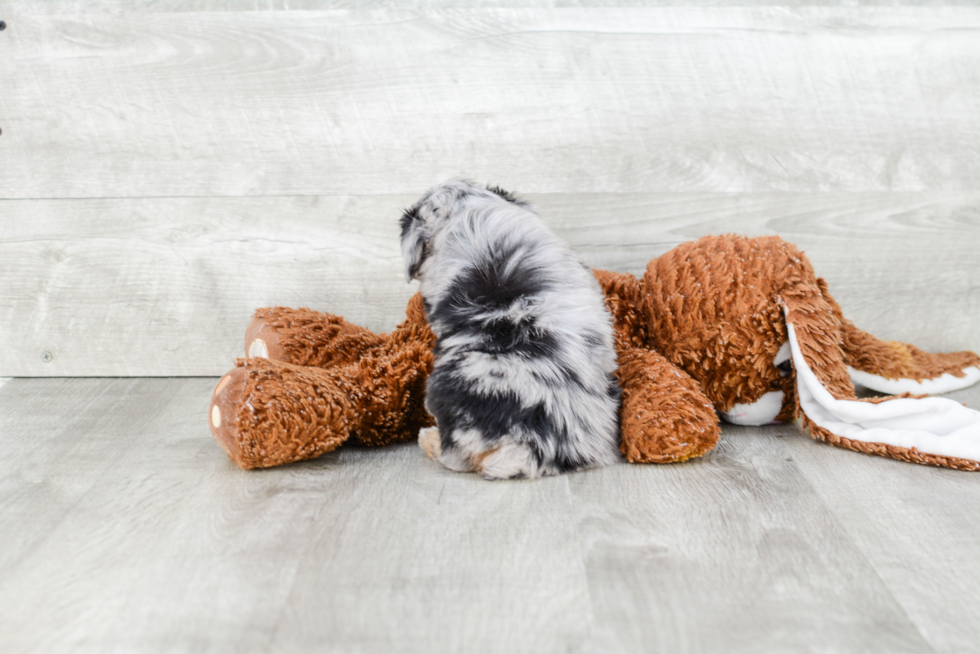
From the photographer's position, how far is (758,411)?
1.22 m

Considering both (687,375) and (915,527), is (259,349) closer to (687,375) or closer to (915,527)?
(687,375)

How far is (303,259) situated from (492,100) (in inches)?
19.4

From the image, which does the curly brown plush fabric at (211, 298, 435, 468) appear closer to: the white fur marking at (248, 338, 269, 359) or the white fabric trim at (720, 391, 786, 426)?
the white fur marking at (248, 338, 269, 359)

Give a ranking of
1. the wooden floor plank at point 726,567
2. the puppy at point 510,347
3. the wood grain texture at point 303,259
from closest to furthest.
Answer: the wooden floor plank at point 726,567
the puppy at point 510,347
the wood grain texture at point 303,259

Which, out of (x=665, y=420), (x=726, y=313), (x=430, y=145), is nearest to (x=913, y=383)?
(x=726, y=313)

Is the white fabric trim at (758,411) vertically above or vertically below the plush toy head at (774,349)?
below

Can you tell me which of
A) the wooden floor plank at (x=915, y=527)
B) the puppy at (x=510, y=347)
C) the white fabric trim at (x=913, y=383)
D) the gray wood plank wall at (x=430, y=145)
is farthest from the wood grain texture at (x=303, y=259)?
the wooden floor plank at (x=915, y=527)

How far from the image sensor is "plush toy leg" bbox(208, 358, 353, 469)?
104cm

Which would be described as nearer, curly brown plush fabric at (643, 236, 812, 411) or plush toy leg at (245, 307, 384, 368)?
curly brown plush fabric at (643, 236, 812, 411)

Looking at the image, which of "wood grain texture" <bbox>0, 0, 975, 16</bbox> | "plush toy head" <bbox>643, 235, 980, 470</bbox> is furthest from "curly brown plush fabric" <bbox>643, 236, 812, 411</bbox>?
"wood grain texture" <bbox>0, 0, 975, 16</bbox>

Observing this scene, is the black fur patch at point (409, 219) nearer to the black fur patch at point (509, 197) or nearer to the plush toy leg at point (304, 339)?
the black fur patch at point (509, 197)

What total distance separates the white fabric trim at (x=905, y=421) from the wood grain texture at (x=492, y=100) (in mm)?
510

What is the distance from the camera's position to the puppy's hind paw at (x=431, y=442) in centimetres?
110

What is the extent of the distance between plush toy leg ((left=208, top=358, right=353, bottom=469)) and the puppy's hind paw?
12cm
